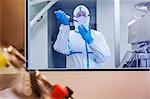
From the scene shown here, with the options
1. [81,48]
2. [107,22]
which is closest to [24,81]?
[81,48]

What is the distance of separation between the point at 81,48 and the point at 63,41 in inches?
4.4

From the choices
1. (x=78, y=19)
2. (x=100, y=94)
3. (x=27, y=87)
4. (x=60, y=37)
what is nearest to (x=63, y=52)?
(x=60, y=37)

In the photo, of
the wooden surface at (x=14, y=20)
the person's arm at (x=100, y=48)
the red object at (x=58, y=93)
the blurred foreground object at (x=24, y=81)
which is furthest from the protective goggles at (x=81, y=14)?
the red object at (x=58, y=93)

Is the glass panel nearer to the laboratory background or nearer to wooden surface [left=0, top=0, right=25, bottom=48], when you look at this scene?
the laboratory background

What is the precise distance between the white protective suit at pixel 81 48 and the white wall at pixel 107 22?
2 centimetres

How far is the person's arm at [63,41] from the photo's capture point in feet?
4.78

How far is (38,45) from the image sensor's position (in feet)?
4.97

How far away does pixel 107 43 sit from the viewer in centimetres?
143

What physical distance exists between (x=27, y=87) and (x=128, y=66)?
0.75 meters

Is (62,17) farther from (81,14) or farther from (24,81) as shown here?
(24,81)

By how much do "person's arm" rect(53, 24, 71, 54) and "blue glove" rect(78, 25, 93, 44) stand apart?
73 millimetres

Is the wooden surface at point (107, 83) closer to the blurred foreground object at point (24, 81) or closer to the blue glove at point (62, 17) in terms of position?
the blue glove at point (62, 17)

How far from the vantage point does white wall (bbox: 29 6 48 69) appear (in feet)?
4.87

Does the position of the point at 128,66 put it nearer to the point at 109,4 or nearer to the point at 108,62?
the point at 108,62
